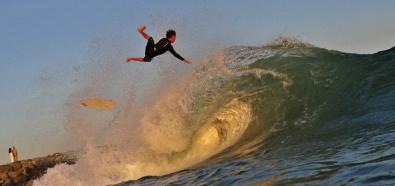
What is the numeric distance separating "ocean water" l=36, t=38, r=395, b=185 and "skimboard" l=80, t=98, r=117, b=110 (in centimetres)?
155

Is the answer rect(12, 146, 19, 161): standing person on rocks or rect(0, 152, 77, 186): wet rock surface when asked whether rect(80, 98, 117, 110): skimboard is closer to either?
rect(0, 152, 77, 186): wet rock surface

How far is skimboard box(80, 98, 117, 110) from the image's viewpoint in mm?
13538

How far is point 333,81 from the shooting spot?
1251 cm

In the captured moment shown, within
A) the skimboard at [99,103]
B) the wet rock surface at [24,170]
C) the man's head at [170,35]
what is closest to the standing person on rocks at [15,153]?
the wet rock surface at [24,170]

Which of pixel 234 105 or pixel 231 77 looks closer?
pixel 234 105

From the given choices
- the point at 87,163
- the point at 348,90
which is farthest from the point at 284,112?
the point at 87,163

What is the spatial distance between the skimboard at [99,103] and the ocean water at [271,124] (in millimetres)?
1550

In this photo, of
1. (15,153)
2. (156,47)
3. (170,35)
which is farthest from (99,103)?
(15,153)

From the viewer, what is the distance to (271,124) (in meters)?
11.2

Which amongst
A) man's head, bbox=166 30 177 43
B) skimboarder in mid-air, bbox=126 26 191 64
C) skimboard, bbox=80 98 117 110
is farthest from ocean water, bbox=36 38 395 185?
man's head, bbox=166 30 177 43

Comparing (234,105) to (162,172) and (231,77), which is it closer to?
(231,77)

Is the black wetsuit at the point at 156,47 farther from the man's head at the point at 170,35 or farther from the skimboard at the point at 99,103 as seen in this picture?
the skimboard at the point at 99,103

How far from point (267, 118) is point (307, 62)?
3507 millimetres

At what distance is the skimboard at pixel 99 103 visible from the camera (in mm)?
13538
